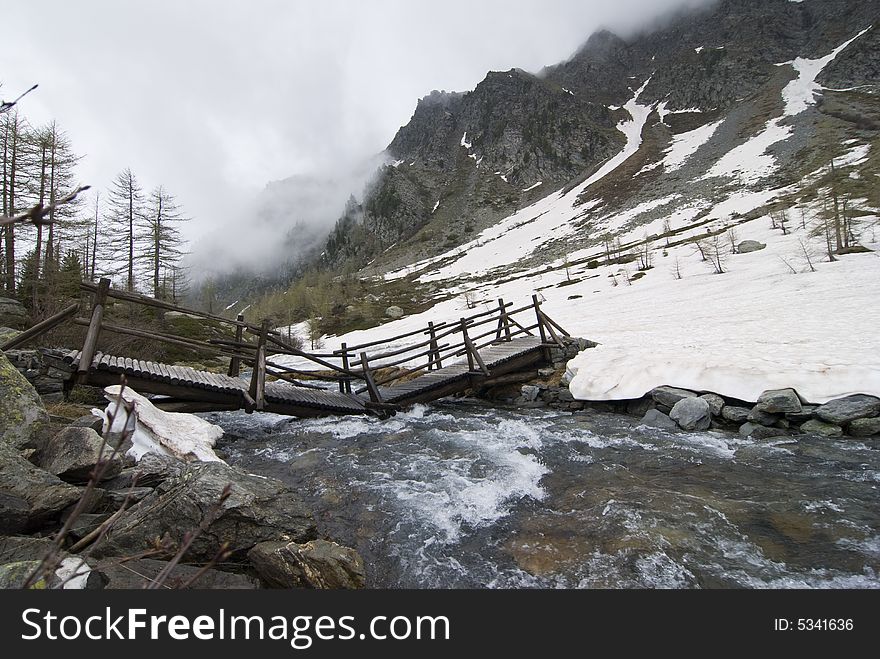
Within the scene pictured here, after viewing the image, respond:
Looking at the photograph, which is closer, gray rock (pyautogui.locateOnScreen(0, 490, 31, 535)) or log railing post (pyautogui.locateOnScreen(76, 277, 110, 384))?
gray rock (pyautogui.locateOnScreen(0, 490, 31, 535))

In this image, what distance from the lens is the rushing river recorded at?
12.8ft

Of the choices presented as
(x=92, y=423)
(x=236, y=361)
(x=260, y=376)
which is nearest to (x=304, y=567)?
(x=92, y=423)

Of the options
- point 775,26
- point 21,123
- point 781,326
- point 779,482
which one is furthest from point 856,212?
point 775,26

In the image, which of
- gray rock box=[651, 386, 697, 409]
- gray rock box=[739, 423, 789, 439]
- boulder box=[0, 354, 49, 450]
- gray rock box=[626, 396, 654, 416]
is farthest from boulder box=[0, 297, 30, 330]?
gray rock box=[739, 423, 789, 439]

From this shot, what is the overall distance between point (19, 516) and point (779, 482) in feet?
27.2

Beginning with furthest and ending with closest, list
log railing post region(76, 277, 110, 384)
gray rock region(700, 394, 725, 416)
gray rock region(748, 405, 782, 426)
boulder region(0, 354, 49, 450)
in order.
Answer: gray rock region(700, 394, 725, 416) < gray rock region(748, 405, 782, 426) < log railing post region(76, 277, 110, 384) < boulder region(0, 354, 49, 450)

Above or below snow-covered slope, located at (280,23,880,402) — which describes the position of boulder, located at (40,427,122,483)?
below

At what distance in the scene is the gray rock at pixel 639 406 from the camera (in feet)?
28.4

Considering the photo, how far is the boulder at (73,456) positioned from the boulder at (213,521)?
0.91 metres

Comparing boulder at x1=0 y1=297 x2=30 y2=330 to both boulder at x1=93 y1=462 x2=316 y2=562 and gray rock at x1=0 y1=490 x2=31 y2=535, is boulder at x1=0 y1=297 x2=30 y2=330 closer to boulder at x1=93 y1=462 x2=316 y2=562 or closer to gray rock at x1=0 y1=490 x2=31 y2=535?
gray rock at x1=0 y1=490 x2=31 y2=535

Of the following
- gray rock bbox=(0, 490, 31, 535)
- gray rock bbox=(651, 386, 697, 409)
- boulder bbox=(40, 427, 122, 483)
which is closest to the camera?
gray rock bbox=(0, 490, 31, 535)

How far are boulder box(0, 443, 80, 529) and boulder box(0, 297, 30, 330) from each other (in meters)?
16.7
